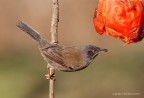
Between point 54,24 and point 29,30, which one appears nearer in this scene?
point 54,24

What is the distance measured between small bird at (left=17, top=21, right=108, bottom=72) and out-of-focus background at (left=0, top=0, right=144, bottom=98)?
5.41m

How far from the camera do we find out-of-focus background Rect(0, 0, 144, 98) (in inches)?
462

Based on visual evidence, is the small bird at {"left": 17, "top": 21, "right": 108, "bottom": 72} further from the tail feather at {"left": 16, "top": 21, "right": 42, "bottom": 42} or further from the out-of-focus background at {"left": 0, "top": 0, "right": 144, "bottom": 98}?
the out-of-focus background at {"left": 0, "top": 0, "right": 144, "bottom": 98}

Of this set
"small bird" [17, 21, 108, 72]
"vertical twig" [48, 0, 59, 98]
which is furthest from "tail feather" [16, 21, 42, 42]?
"vertical twig" [48, 0, 59, 98]

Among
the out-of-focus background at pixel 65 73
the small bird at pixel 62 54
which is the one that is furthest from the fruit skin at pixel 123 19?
the out-of-focus background at pixel 65 73

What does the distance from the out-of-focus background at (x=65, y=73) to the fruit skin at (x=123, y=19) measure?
254 inches

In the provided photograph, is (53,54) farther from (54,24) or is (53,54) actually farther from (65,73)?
(65,73)

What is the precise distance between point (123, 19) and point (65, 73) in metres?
7.65

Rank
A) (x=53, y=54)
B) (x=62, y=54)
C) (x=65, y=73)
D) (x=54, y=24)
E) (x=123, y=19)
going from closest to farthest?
(x=54, y=24)
(x=123, y=19)
(x=53, y=54)
(x=62, y=54)
(x=65, y=73)

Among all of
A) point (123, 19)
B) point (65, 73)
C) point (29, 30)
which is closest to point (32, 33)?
point (29, 30)

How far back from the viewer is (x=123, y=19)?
4.96 metres

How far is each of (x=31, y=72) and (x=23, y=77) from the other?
0.33m

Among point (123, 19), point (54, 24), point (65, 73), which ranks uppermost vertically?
point (65, 73)

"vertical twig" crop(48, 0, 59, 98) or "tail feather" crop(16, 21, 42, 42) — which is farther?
"tail feather" crop(16, 21, 42, 42)
